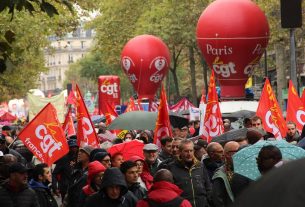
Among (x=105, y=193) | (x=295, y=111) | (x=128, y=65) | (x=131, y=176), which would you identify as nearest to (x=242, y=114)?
(x=295, y=111)

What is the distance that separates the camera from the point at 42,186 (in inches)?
365

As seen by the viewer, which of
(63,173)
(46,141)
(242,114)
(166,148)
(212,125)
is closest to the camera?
(166,148)

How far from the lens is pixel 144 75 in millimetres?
37812

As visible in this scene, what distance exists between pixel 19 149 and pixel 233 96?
12.7 m

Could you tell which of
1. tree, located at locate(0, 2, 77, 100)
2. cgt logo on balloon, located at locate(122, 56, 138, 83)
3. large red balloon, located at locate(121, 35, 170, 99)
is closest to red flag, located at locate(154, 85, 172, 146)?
tree, located at locate(0, 2, 77, 100)

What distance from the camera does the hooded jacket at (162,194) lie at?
20.9ft

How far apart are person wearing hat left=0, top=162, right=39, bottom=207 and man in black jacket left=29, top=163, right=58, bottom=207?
857 mm

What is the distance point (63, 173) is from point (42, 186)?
3.69m

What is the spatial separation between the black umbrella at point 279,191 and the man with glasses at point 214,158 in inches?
349

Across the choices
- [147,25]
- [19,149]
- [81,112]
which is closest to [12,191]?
[81,112]

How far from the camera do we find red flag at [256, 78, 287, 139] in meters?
15.7

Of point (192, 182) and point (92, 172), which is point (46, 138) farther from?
point (92, 172)

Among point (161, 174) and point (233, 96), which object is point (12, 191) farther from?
point (233, 96)

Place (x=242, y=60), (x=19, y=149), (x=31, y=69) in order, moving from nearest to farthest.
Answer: (x=19, y=149), (x=242, y=60), (x=31, y=69)
